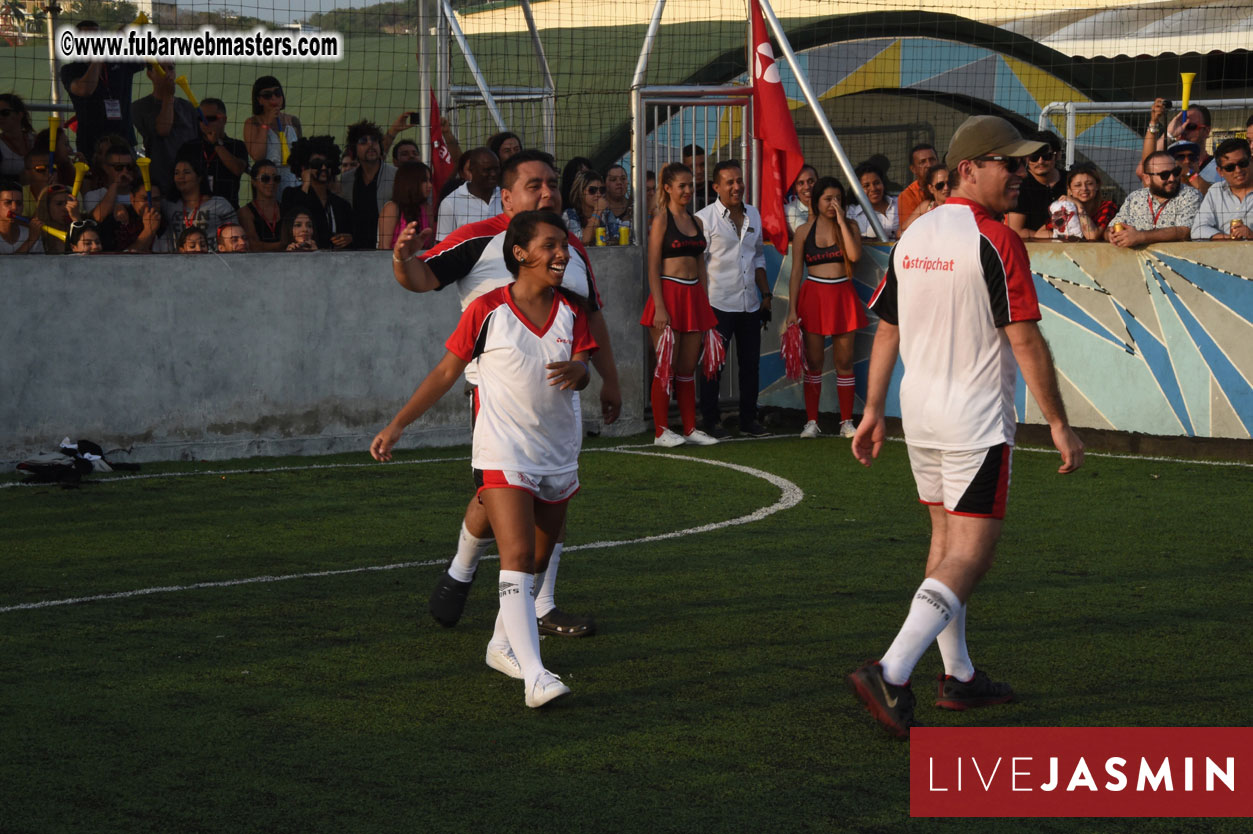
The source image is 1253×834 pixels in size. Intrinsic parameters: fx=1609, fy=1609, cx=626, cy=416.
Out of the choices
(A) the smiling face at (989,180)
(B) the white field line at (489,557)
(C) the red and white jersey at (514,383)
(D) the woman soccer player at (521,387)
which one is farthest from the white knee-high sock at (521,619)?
(B) the white field line at (489,557)

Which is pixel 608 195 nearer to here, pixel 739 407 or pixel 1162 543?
pixel 739 407

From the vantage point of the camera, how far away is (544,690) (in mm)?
5375

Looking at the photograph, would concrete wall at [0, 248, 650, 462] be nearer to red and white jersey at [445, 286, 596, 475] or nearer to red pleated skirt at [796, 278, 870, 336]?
red pleated skirt at [796, 278, 870, 336]

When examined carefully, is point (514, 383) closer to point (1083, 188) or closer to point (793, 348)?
point (793, 348)

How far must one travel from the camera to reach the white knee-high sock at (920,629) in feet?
16.5

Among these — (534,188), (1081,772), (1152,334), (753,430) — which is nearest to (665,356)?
(753,430)

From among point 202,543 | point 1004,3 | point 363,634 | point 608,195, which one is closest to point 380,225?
point 608,195

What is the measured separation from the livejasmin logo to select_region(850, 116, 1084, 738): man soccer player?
264 millimetres

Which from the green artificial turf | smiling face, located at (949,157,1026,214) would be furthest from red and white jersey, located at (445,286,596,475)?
smiling face, located at (949,157,1026,214)

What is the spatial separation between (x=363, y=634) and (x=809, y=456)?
561cm

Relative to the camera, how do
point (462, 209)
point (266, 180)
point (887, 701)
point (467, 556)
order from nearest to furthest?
point (887, 701)
point (467, 556)
point (462, 209)
point (266, 180)

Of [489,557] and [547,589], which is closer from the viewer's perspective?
[547,589]

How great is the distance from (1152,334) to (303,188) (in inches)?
257

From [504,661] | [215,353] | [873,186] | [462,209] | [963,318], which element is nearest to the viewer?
[963,318]
